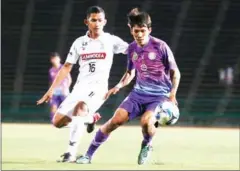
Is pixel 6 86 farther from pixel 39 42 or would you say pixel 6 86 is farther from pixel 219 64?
pixel 219 64

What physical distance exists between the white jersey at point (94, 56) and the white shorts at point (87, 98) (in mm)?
73

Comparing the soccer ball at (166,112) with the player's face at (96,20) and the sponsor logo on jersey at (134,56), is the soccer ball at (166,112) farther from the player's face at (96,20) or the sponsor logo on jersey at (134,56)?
the player's face at (96,20)

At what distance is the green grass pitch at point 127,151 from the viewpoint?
900 cm

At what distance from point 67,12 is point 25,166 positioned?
56.1ft

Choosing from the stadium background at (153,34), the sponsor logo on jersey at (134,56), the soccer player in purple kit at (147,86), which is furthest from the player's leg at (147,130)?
the stadium background at (153,34)

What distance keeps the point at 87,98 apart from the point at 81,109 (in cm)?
15

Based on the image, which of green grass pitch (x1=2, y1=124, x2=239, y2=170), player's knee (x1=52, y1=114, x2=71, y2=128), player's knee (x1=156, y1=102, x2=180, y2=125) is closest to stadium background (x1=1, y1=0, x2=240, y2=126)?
green grass pitch (x1=2, y1=124, x2=239, y2=170)

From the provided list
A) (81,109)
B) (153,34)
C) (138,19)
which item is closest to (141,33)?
(138,19)

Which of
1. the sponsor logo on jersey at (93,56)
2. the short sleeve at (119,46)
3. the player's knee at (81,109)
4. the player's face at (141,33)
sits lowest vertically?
the player's knee at (81,109)

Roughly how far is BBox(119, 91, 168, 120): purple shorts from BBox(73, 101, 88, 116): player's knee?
0.63m

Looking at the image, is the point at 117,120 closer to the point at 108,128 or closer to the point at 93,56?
the point at 108,128

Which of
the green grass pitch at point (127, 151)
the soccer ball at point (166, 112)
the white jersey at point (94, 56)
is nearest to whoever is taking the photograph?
the green grass pitch at point (127, 151)

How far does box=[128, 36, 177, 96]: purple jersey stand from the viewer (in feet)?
30.7

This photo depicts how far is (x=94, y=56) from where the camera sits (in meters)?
9.88
